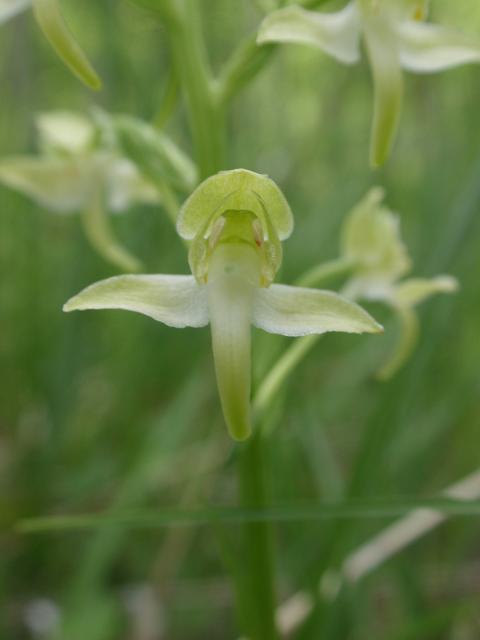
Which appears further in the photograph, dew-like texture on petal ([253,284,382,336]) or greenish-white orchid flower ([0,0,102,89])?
greenish-white orchid flower ([0,0,102,89])

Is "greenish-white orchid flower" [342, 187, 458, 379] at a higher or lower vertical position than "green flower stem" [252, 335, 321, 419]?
higher

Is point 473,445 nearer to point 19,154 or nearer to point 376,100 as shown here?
point 376,100

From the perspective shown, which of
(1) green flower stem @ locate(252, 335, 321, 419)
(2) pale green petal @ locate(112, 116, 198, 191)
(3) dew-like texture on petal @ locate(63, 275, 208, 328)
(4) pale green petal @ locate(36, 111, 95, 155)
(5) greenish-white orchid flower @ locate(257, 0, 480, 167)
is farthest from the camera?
(4) pale green petal @ locate(36, 111, 95, 155)

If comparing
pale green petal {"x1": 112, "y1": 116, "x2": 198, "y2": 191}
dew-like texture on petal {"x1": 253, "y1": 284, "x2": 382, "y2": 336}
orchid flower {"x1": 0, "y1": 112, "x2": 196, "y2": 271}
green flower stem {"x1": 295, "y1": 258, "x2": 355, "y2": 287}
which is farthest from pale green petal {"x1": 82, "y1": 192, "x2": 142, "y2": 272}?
dew-like texture on petal {"x1": 253, "y1": 284, "x2": 382, "y2": 336}

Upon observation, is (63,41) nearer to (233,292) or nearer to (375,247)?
(233,292)

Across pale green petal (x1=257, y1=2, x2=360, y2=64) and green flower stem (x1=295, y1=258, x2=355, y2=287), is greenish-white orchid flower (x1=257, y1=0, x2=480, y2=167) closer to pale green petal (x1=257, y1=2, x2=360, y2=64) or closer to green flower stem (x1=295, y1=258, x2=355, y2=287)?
pale green petal (x1=257, y1=2, x2=360, y2=64)

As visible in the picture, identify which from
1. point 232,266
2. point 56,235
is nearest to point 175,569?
point 232,266

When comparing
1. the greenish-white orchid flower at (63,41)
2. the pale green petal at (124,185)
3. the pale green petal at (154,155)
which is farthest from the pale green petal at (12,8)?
the pale green petal at (124,185)
